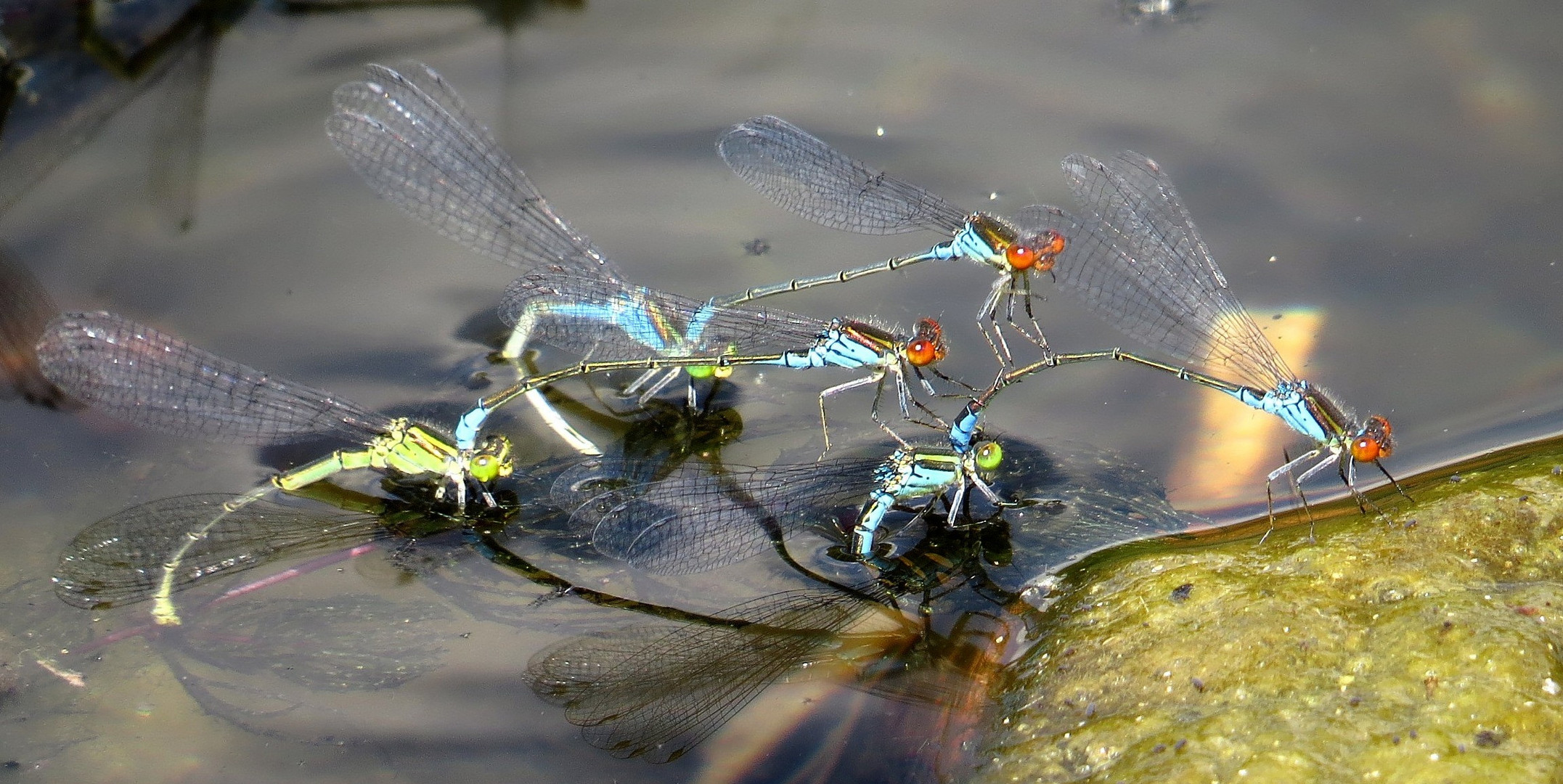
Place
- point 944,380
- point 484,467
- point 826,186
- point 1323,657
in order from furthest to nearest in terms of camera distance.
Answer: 1. point 826,186
2. point 944,380
3. point 484,467
4. point 1323,657

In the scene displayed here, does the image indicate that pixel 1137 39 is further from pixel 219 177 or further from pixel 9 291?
pixel 9 291

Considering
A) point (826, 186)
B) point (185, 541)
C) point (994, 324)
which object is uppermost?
point (826, 186)

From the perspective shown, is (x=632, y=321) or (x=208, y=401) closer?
(x=208, y=401)

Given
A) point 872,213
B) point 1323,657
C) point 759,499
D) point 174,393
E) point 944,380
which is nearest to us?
point 1323,657

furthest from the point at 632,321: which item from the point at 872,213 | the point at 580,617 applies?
the point at 580,617

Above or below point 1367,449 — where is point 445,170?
above

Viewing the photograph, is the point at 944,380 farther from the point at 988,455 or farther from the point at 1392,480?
the point at 1392,480
